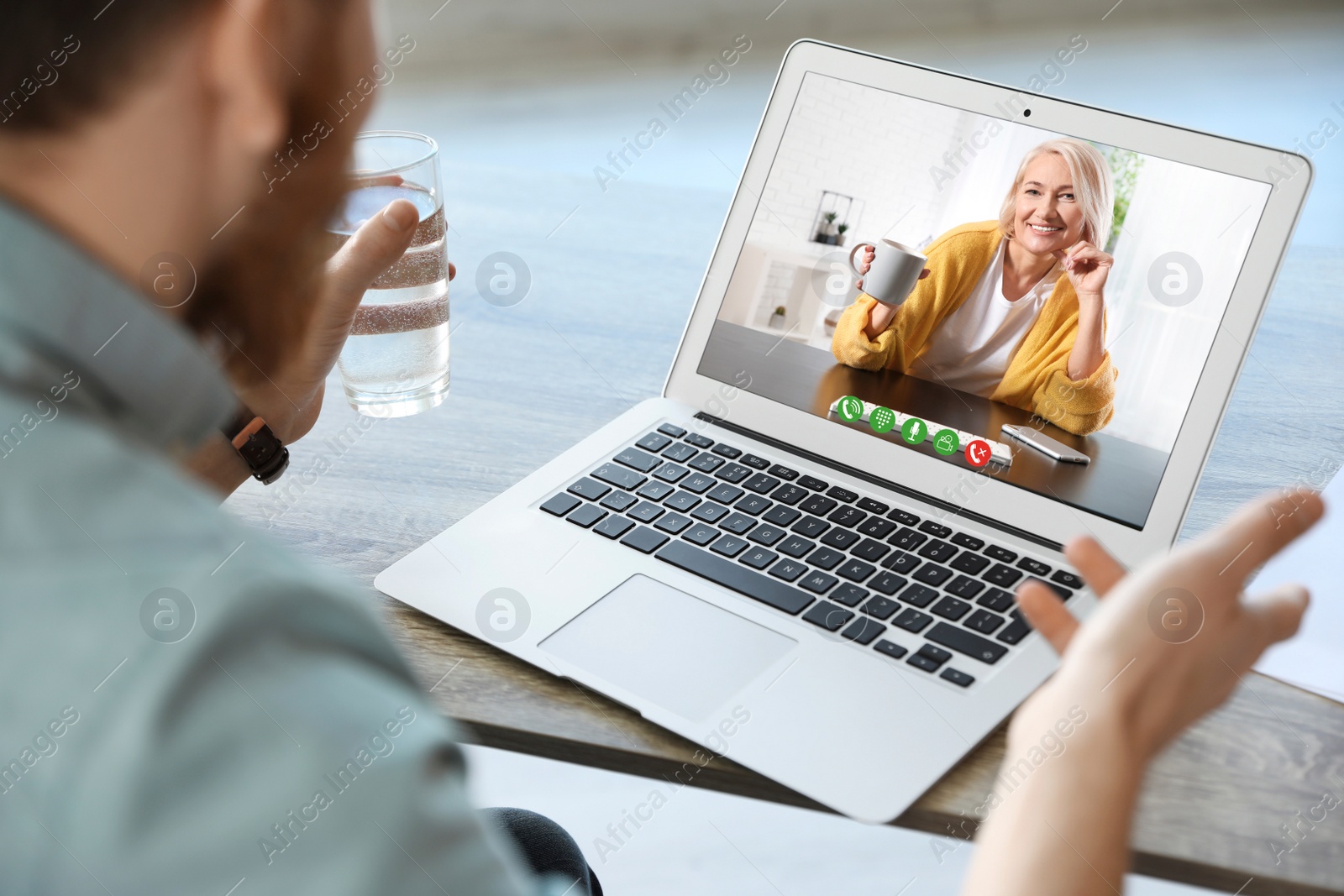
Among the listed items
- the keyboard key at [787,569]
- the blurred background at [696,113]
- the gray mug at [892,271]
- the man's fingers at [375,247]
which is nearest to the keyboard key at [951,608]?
the keyboard key at [787,569]

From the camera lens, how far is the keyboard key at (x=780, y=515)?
890mm

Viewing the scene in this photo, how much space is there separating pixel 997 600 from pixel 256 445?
0.57 meters

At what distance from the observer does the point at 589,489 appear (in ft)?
3.01

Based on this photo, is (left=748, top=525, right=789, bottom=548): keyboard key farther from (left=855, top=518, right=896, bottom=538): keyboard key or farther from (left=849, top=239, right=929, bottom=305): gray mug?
(left=849, top=239, right=929, bottom=305): gray mug

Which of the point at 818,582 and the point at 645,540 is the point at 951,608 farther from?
the point at 645,540

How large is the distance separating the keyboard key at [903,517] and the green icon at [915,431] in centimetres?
8

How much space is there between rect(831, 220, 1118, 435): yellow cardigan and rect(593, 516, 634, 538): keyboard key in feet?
0.88

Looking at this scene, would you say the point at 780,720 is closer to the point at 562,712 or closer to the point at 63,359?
the point at 562,712

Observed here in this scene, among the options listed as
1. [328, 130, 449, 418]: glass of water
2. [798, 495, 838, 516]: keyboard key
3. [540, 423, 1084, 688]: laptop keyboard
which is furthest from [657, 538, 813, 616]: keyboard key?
[328, 130, 449, 418]: glass of water

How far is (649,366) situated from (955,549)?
1.31 ft

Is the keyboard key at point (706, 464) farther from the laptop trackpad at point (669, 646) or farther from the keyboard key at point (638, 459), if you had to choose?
the laptop trackpad at point (669, 646)

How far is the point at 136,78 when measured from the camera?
0.40 m

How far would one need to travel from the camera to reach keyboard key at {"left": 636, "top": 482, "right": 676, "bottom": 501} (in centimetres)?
92

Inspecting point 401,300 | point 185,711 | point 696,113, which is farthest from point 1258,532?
point 696,113
